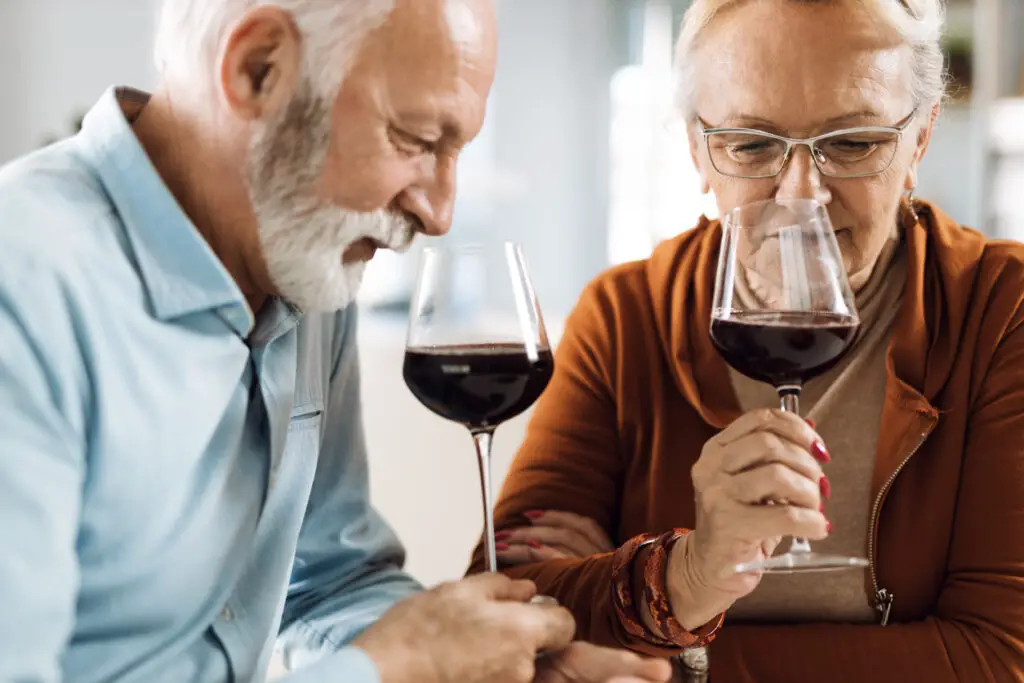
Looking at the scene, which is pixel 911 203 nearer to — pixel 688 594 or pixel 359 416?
pixel 688 594

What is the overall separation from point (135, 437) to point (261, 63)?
14.7 inches

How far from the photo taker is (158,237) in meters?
1.05

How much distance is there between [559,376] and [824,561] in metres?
0.58

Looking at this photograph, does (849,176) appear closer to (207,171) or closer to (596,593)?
(596,593)

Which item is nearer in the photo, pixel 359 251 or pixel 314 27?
pixel 314 27

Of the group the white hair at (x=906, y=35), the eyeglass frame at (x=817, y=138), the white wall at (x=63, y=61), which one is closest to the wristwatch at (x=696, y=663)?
the eyeglass frame at (x=817, y=138)

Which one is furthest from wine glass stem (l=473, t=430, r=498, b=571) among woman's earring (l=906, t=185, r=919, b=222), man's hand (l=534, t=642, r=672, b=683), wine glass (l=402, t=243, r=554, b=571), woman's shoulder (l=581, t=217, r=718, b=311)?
woman's earring (l=906, t=185, r=919, b=222)

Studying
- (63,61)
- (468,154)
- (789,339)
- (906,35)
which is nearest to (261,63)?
(789,339)

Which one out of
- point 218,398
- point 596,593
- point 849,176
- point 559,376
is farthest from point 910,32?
point 218,398

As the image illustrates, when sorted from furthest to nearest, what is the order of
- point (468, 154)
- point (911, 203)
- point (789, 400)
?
point (468, 154) → point (911, 203) → point (789, 400)

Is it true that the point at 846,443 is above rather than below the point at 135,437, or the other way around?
below

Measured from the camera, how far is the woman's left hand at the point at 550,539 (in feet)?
4.41

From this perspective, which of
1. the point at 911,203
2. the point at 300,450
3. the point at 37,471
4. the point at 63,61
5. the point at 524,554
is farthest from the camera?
the point at 63,61

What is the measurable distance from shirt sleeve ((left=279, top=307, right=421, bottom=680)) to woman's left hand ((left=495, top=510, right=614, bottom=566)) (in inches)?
5.1
